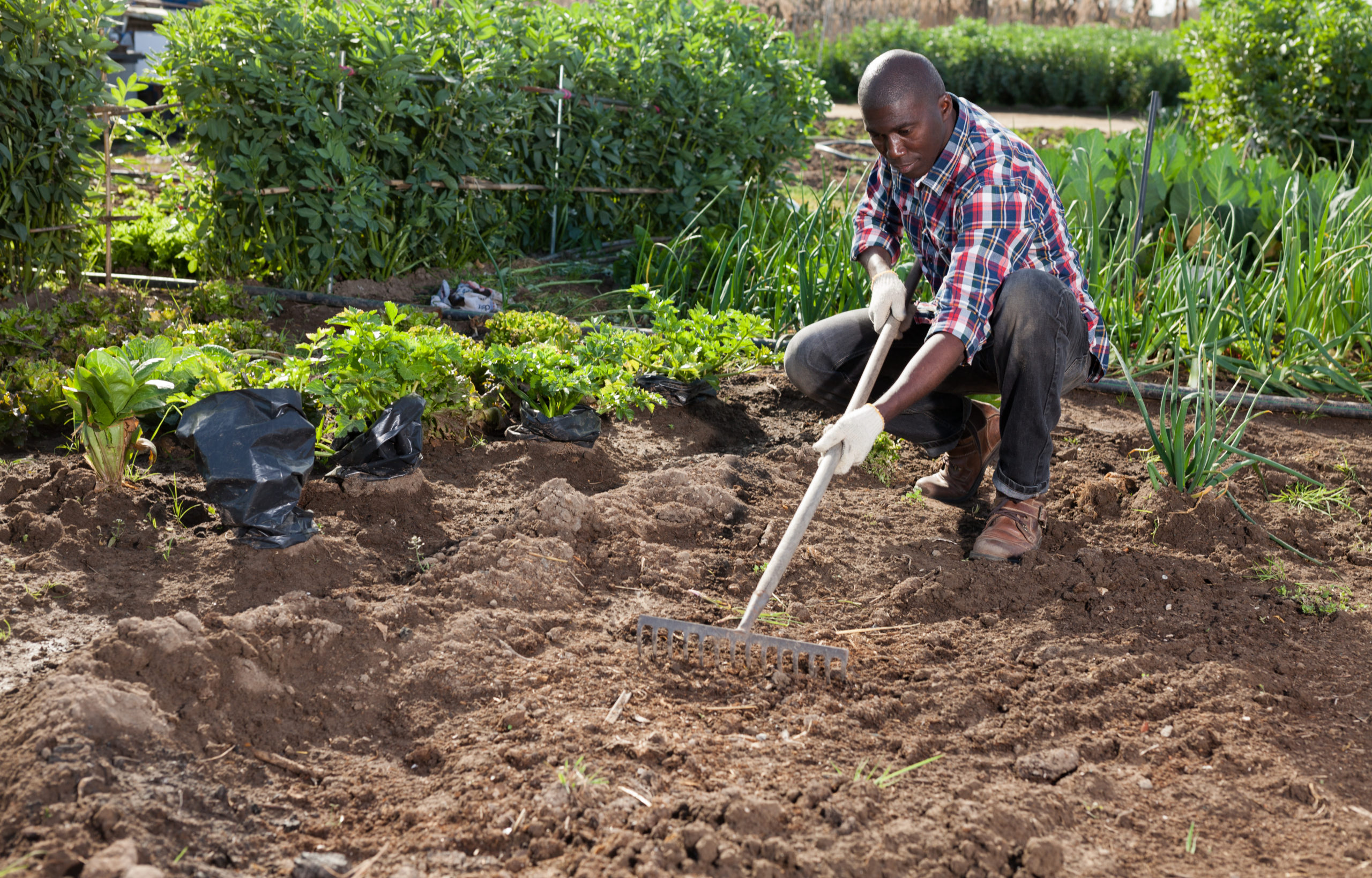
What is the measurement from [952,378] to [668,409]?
1.04m

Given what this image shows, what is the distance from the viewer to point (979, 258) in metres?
2.46

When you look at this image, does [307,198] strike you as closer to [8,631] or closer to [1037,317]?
[8,631]

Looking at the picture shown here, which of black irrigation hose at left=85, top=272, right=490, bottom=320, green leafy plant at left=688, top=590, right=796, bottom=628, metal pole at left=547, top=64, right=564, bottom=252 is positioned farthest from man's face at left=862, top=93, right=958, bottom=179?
metal pole at left=547, top=64, right=564, bottom=252

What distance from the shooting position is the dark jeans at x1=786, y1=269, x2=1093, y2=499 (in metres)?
2.55

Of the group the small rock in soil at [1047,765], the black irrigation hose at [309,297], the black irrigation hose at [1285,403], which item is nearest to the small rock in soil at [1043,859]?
the small rock in soil at [1047,765]

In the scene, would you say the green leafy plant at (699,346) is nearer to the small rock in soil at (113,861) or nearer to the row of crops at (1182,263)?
the row of crops at (1182,263)

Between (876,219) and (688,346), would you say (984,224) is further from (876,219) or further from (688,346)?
(688,346)

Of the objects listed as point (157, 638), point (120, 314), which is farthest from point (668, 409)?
point (120, 314)

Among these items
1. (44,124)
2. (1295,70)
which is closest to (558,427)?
(44,124)

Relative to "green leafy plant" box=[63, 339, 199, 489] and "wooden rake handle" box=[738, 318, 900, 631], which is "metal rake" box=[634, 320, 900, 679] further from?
"green leafy plant" box=[63, 339, 199, 489]

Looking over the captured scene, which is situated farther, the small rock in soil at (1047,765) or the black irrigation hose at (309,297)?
the black irrigation hose at (309,297)

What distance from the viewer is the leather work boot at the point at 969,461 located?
3.02 m

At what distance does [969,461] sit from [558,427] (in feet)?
4.14

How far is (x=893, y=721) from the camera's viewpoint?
2.01m
